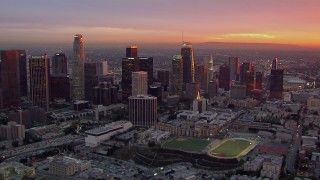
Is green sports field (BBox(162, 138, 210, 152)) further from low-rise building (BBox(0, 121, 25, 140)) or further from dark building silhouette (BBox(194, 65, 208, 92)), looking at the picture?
dark building silhouette (BBox(194, 65, 208, 92))

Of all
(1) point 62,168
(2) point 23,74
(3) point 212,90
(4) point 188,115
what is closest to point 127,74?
(4) point 188,115

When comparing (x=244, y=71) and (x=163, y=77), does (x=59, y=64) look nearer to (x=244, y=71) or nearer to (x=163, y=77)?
(x=163, y=77)

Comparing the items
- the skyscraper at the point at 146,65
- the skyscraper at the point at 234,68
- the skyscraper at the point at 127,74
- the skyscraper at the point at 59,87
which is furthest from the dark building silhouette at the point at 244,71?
the skyscraper at the point at 59,87

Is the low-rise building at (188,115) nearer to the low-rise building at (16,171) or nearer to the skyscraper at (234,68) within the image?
the low-rise building at (16,171)

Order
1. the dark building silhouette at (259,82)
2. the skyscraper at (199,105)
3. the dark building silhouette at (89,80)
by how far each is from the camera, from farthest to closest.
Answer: the dark building silhouette at (259,82)
the dark building silhouette at (89,80)
the skyscraper at (199,105)

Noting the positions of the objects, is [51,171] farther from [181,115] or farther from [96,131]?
[181,115]
